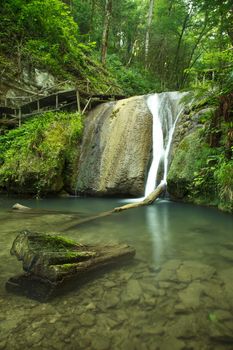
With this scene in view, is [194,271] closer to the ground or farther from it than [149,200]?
closer to the ground

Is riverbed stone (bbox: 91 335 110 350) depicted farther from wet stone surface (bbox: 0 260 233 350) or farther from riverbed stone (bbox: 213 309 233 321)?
riverbed stone (bbox: 213 309 233 321)

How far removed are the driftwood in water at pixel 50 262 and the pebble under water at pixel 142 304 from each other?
0.38 ft

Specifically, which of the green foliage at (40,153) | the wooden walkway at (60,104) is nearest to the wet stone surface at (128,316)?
the green foliage at (40,153)

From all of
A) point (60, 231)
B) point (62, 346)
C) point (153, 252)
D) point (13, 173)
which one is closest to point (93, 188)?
point (13, 173)

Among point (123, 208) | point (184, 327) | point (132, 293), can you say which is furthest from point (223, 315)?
point (123, 208)

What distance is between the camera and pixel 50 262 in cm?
293

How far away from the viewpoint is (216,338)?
2.23 metres

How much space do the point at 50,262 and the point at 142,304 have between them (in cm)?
94

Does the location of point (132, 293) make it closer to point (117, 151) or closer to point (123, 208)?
point (123, 208)

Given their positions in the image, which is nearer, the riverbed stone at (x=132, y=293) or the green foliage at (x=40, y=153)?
the riverbed stone at (x=132, y=293)

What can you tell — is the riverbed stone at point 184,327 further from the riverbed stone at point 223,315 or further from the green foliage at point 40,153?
the green foliage at point 40,153

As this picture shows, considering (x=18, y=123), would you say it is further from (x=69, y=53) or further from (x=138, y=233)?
(x=138, y=233)

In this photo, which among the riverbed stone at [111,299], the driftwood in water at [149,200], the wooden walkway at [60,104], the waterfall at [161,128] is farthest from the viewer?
the wooden walkway at [60,104]

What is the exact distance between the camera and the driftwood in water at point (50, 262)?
2.88 meters
